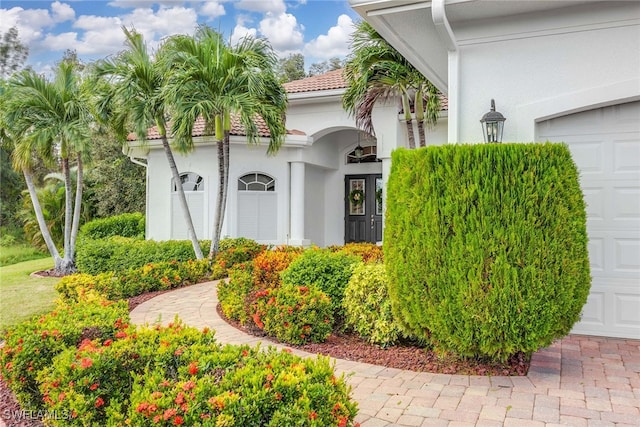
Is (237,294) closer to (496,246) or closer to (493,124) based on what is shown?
(496,246)

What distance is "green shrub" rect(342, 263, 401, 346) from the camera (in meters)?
5.77

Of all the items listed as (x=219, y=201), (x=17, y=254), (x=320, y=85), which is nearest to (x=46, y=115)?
(x=219, y=201)

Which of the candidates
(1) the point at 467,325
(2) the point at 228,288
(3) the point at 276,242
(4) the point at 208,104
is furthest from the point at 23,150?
(1) the point at 467,325

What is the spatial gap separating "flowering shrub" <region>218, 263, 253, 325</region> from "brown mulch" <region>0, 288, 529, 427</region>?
699 mm

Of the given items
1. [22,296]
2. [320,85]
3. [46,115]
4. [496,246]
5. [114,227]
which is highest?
[320,85]

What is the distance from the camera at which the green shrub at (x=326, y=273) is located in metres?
6.66

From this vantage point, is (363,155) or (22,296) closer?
(22,296)

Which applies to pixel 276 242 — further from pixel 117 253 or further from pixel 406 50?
pixel 406 50

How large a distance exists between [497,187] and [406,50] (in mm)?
3213

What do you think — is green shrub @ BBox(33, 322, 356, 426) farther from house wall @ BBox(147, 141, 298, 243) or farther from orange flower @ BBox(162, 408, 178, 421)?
house wall @ BBox(147, 141, 298, 243)

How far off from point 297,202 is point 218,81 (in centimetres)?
499

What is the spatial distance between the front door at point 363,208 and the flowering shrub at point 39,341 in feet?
39.6

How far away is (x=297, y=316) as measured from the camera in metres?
5.93

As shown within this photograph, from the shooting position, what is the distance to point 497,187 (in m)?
4.41
